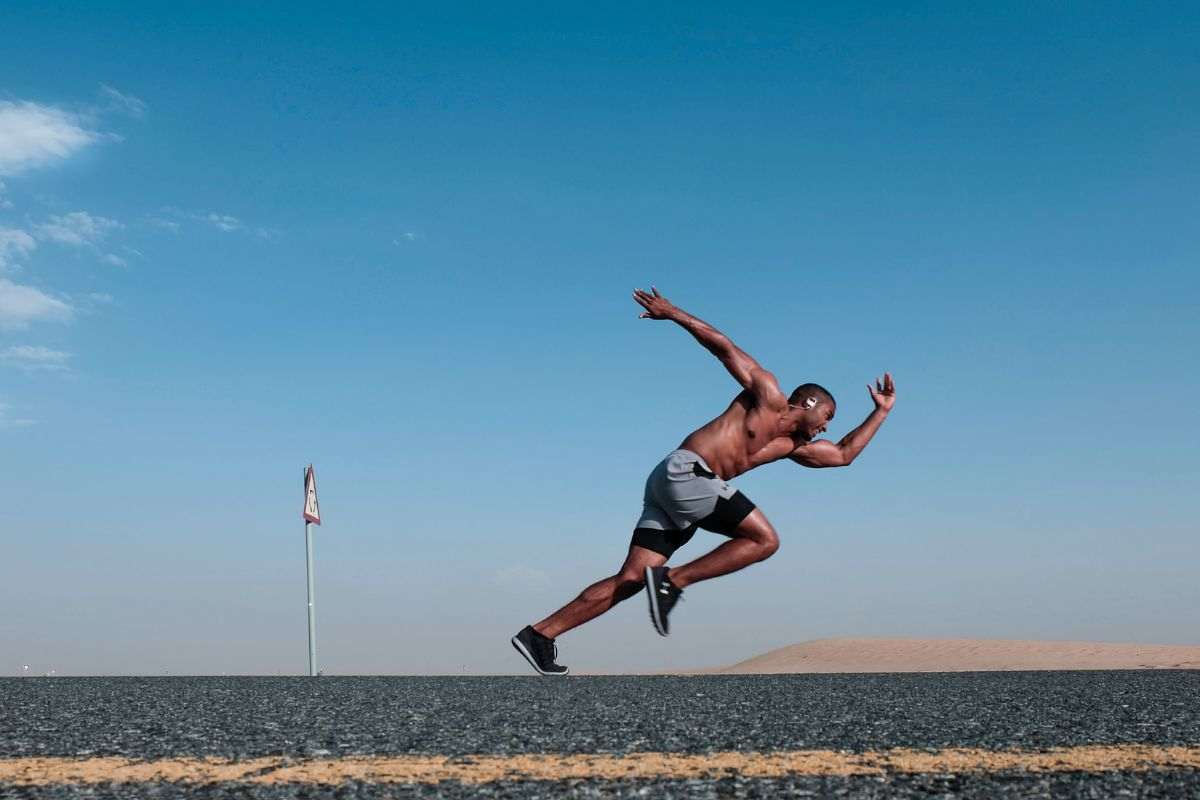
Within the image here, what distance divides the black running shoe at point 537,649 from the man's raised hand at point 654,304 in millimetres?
2198

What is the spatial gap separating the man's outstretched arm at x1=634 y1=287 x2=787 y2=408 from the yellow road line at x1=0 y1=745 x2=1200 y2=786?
164 inches

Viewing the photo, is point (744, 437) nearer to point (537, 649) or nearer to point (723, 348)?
point (723, 348)

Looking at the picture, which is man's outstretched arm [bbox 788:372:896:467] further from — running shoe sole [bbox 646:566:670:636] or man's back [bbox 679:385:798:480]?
running shoe sole [bbox 646:566:670:636]

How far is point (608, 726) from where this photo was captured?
3.48 m

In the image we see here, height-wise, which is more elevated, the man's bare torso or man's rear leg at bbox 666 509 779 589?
the man's bare torso

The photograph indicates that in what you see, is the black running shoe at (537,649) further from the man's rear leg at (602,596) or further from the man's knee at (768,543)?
the man's knee at (768,543)

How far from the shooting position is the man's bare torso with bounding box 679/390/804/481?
278 inches

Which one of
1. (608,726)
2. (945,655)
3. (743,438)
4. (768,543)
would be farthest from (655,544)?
(945,655)

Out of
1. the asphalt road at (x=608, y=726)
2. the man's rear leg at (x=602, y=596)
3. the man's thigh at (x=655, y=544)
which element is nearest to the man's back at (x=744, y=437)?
the man's thigh at (x=655, y=544)

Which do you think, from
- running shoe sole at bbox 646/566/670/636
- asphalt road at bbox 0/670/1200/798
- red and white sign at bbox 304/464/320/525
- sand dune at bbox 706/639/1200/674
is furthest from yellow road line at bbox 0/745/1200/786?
sand dune at bbox 706/639/1200/674

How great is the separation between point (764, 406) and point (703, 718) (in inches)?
137

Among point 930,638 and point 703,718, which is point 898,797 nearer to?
point 703,718

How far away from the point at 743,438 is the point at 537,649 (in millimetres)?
1923

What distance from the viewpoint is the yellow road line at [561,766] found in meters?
2.53
